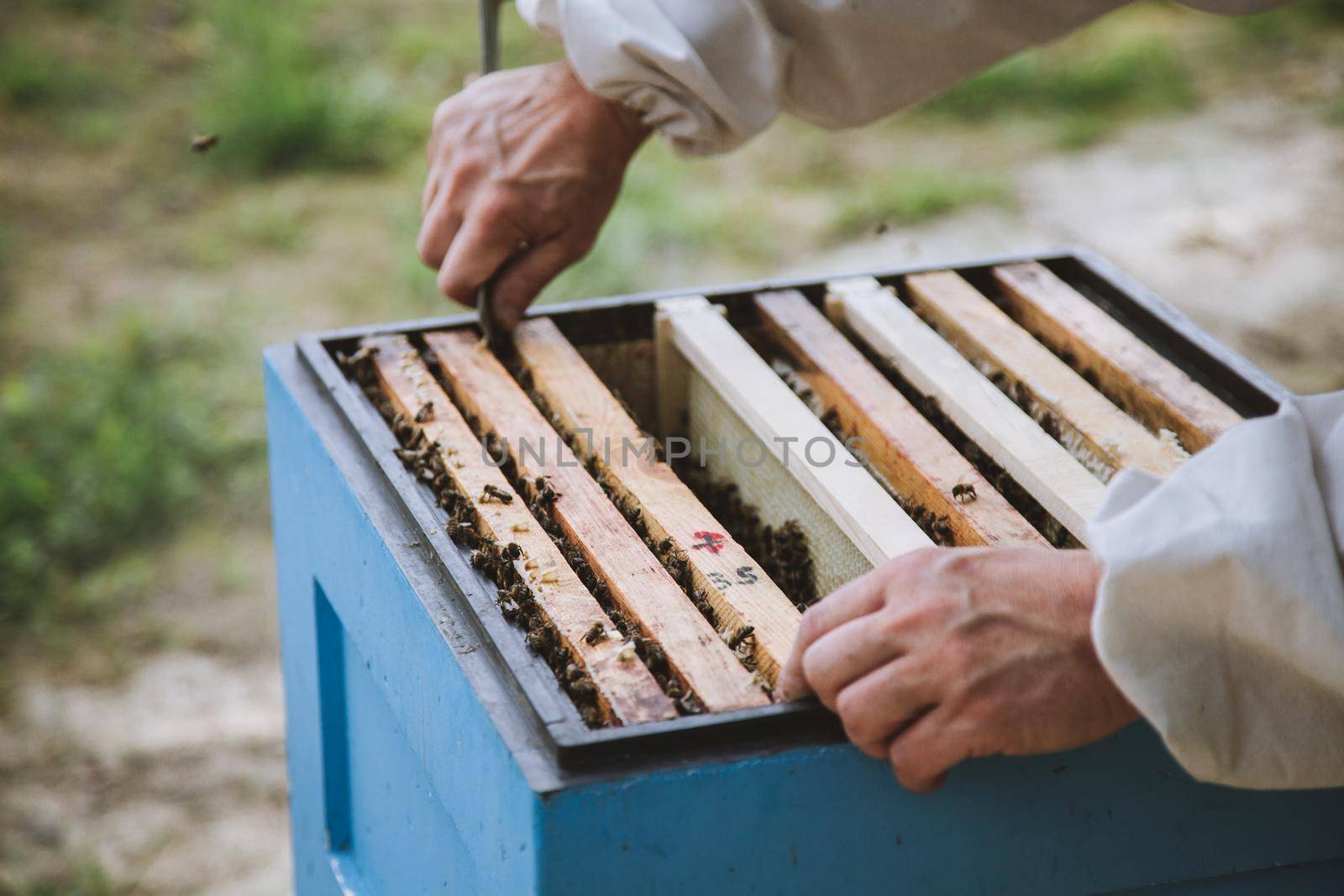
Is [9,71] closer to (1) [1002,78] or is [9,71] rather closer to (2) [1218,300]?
(1) [1002,78]

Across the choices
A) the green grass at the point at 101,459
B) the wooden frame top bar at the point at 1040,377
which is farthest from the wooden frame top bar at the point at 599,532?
the green grass at the point at 101,459

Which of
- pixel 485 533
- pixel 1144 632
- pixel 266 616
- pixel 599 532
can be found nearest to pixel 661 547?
pixel 599 532

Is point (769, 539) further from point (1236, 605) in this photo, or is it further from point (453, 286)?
point (1236, 605)

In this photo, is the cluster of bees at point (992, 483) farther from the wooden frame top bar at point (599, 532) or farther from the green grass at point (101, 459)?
the green grass at point (101, 459)

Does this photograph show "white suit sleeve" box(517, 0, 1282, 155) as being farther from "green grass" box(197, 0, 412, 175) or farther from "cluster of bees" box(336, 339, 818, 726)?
"green grass" box(197, 0, 412, 175)

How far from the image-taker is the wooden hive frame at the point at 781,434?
125 cm

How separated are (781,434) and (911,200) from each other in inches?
137

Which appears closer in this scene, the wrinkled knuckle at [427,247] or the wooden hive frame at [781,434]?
the wooden hive frame at [781,434]

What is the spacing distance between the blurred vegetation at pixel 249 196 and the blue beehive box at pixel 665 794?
1.92 metres

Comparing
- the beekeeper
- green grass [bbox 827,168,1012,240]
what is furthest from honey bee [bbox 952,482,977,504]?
green grass [bbox 827,168,1012,240]

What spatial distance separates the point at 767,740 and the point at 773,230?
380 centimetres

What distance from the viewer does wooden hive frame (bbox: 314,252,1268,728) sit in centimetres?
125

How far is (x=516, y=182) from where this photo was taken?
1.74 metres

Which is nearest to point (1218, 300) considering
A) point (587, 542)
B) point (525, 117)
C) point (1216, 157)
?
point (1216, 157)
